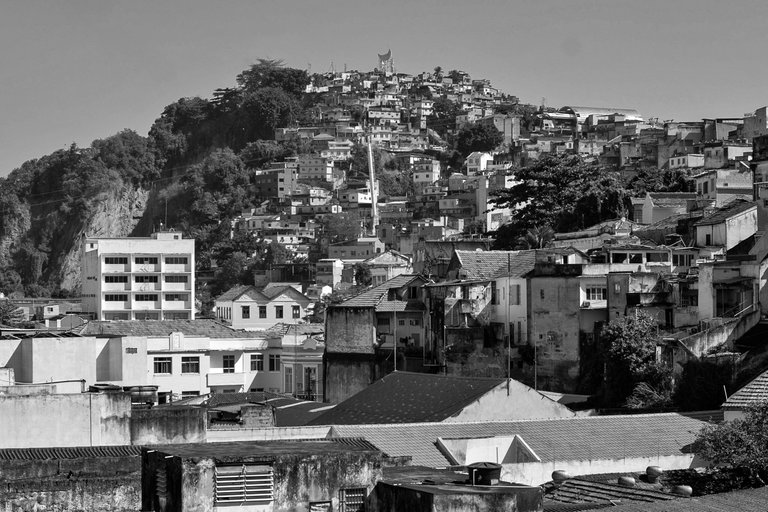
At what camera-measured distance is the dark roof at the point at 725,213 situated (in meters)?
48.3

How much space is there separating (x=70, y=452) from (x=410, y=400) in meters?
11.9

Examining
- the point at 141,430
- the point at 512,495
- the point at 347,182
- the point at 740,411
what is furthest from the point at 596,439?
the point at 347,182

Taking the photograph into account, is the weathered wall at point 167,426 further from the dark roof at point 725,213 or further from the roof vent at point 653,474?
the dark roof at point 725,213

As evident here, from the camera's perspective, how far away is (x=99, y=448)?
21234 mm

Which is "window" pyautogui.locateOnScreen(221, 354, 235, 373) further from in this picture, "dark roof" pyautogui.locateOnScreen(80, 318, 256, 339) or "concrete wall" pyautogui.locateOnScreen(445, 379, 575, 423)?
"concrete wall" pyautogui.locateOnScreen(445, 379, 575, 423)

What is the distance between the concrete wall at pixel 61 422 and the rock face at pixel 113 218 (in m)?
148

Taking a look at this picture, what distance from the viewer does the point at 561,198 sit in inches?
2655

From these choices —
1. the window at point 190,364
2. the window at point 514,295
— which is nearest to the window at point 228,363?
the window at point 190,364

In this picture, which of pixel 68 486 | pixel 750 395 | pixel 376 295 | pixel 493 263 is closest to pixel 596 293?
pixel 493 263

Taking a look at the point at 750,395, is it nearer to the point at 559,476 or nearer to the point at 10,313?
the point at 559,476

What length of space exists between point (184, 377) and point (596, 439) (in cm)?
2680

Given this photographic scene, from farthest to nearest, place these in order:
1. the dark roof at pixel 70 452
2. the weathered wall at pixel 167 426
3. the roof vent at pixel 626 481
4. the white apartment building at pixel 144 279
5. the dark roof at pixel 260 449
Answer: the white apartment building at pixel 144 279 → the weathered wall at pixel 167 426 → the roof vent at pixel 626 481 → the dark roof at pixel 70 452 → the dark roof at pixel 260 449

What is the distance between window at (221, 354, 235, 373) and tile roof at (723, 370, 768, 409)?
92.5ft

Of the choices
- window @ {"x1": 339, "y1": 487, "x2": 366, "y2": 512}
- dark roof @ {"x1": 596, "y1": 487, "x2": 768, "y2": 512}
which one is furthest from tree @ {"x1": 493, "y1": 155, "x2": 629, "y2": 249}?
window @ {"x1": 339, "y1": 487, "x2": 366, "y2": 512}
